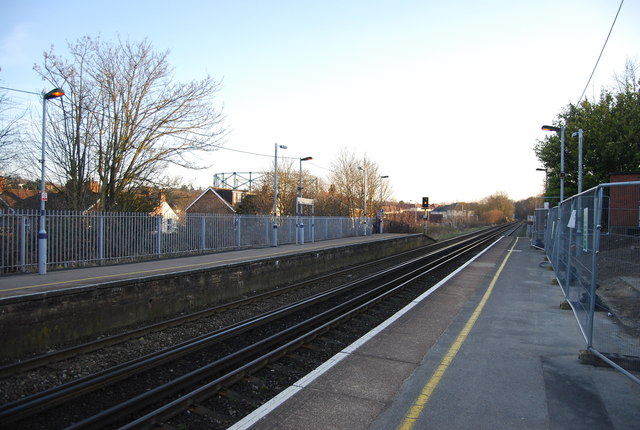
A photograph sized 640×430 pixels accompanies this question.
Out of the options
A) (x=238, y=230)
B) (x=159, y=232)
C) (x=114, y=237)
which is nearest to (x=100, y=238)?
(x=114, y=237)

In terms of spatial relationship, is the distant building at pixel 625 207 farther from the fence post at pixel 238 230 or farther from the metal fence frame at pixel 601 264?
the fence post at pixel 238 230

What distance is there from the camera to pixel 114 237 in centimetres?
1514

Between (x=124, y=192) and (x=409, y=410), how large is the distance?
19.6 m

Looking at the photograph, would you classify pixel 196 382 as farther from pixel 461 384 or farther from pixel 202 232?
pixel 202 232

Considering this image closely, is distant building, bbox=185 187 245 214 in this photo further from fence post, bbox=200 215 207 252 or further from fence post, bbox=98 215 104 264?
fence post, bbox=98 215 104 264

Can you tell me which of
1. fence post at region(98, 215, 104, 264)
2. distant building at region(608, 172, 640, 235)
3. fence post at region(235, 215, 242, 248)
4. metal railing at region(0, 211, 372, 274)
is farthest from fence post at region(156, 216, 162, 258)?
distant building at region(608, 172, 640, 235)

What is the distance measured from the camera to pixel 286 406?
4.55 m

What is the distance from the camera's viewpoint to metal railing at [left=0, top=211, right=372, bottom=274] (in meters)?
12.2

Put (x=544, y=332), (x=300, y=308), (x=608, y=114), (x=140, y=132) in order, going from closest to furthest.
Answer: (x=544, y=332) → (x=300, y=308) → (x=140, y=132) → (x=608, y=114)

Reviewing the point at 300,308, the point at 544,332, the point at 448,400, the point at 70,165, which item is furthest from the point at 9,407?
the point at 70,165

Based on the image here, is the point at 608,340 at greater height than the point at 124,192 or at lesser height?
lesser

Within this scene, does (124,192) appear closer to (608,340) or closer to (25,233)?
(25,233)

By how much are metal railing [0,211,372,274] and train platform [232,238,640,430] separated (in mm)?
10656

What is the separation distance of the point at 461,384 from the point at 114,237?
13.5m
